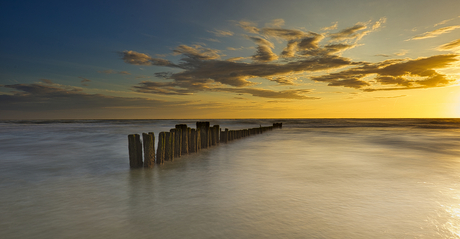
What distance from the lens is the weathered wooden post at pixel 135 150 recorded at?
752 cm

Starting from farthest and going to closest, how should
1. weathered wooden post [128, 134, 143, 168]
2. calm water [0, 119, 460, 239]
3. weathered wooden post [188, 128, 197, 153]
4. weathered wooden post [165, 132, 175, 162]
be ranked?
weathered wooden post [188, 128, 197, 153], weathered wooden post [165, 132, 175, 162], weathered wooden post [128, 134, 143, 168], calm water [0, 119, 460, 239]

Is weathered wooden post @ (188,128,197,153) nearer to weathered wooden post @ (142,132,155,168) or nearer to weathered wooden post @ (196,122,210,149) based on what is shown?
weathered wooden post @ (196,122,210,149)

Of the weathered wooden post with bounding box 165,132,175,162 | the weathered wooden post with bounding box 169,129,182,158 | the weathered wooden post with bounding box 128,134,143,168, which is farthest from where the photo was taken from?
the weathered wooden post with bounding box 169,129,182,158

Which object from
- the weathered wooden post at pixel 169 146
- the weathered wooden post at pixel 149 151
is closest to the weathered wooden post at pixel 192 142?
the weathered wooden post at pixel 169 146

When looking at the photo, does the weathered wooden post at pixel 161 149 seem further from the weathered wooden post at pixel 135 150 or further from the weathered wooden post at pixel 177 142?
the weathered wooden post at pixel 177 142

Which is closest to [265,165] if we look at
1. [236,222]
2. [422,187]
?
[422,187]

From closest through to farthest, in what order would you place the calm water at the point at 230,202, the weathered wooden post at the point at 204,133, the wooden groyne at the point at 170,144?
the calm water at the point at 230,202 → the wooden groyne at the point at 170,144 → the weathered wooden post at the point at 204,133

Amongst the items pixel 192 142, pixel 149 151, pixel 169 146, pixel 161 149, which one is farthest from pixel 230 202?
pixel 192 142

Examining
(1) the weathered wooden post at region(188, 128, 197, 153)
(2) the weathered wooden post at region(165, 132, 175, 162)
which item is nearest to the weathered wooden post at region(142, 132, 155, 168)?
(2) the weathered wooden post at region(165, 132, 175, 162)

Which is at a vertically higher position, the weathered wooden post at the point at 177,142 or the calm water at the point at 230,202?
the weathered wooden post at the point at 177,142

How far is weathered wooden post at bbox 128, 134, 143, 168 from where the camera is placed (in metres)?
7.52

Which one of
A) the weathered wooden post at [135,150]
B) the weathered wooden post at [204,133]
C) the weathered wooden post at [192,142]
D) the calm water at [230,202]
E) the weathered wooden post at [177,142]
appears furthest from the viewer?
the weathered wooden post at [204,133]

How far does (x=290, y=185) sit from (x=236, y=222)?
255cm

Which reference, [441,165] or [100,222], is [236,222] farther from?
[441,165]
